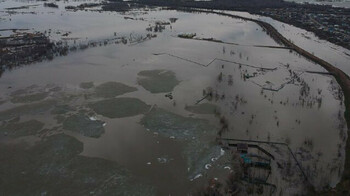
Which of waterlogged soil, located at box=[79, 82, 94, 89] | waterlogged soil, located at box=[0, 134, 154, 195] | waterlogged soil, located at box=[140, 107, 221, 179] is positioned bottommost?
waterlogged soil, located at box=[0, 134, 154, 195]

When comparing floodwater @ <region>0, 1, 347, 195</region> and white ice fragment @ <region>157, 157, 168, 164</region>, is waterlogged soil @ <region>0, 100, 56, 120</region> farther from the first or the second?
white ice fragment @ <region>157, 157, 168, 164</region>

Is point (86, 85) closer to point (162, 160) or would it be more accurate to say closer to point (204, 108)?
point (204, 108)

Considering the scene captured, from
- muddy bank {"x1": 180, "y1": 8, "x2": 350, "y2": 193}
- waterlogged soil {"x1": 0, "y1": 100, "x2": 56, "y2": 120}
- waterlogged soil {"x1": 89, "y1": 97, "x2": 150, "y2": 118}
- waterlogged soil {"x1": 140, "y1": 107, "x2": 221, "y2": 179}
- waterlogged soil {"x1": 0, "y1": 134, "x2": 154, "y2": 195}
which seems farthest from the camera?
waterlogged soil {"x1": 89, "y1": 97, "x2": 150, "y2": 118}

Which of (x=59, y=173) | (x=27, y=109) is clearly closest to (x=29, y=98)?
(x=27, y=109)

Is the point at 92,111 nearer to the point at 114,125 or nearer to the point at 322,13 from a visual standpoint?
the point at 114,125

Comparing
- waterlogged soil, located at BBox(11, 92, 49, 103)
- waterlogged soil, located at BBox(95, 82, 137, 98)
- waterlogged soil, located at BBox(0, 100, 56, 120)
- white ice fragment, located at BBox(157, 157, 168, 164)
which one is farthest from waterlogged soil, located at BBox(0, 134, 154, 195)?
waterlogged soil, located at BBox(95, 82, 137, 98)

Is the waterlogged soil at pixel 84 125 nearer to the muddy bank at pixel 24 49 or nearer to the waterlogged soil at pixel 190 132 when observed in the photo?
the waterlogged soil at pixel 190 132
